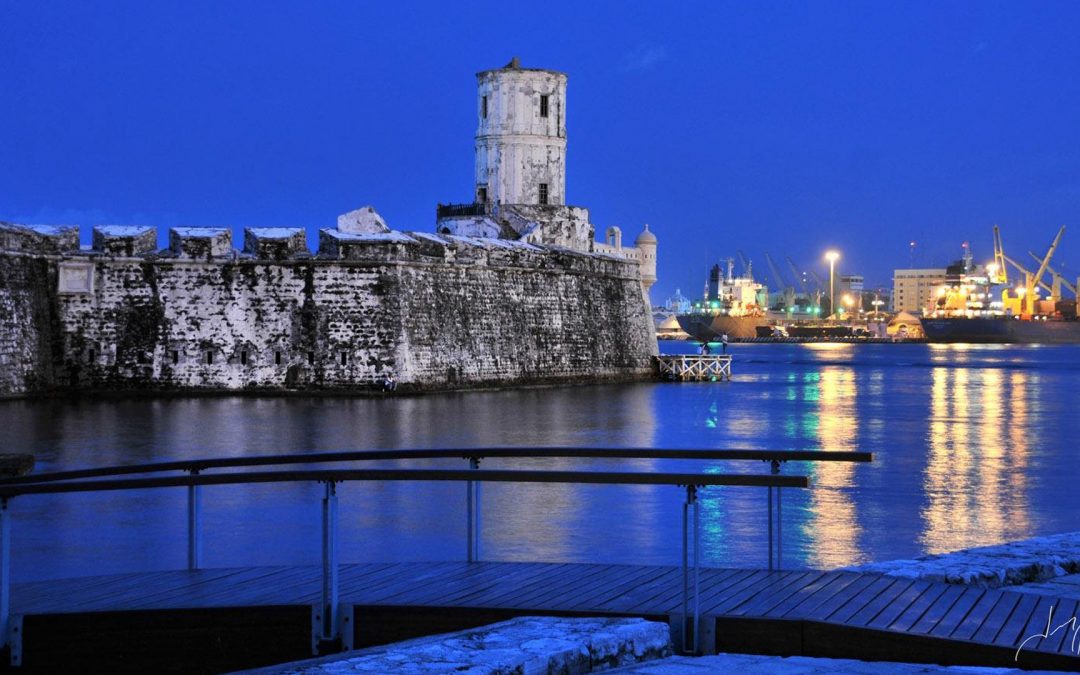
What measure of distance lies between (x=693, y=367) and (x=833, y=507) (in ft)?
90.2

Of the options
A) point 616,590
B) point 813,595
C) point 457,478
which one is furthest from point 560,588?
point 813,595

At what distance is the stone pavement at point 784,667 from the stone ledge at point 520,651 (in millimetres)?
81

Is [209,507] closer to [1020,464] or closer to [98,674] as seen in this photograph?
[98,674]

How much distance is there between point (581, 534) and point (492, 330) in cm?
2135

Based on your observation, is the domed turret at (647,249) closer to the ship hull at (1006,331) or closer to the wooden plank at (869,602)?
the wooden plank at (869,602)

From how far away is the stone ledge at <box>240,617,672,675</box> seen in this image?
441 cm

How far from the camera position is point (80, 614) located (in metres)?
5.66

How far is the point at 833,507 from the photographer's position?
38.2 feet

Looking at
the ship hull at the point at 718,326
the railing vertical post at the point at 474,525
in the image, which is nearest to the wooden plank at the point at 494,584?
→ the railing vertical post at the point at 474,525

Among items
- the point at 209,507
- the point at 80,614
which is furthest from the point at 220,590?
the point at 209,507

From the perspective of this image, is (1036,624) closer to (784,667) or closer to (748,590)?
(784,667)

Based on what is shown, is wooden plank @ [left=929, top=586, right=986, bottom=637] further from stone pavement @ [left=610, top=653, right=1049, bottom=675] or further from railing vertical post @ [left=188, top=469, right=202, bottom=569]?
railing vertical post @ [left=188, top=469, right=202, bottom=569]

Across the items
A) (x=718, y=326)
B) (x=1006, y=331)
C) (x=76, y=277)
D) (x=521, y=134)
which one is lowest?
(x=76, y=277)

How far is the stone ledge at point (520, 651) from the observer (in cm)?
441
